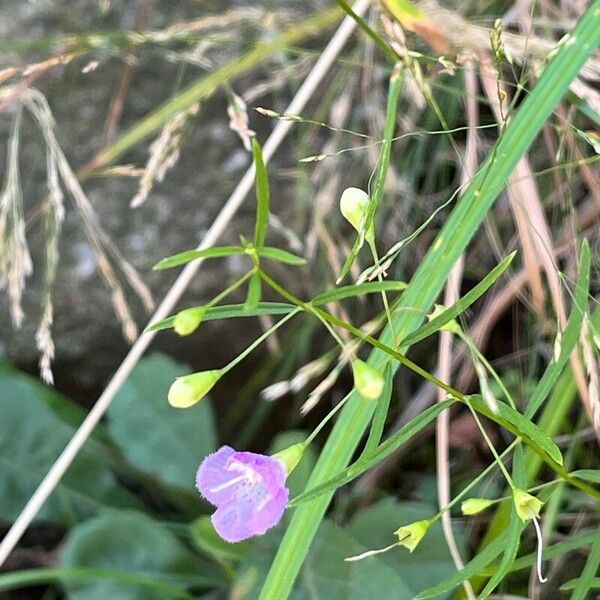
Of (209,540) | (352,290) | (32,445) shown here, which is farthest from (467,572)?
(32,445)

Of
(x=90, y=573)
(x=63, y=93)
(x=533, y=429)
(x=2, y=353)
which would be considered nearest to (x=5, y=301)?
(x=2, y=353)

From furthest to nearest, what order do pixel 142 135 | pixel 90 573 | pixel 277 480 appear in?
1. pixel 142 135
2. pixel 90 573
3. pixel 277 480

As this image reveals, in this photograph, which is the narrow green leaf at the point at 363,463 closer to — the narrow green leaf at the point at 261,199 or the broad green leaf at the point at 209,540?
the narrow green leaf at the point at 261,199

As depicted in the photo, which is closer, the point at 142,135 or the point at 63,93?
the point at 142,135

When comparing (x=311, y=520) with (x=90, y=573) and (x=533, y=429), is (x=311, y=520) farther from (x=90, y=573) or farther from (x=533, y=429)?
(x=90, y=573)

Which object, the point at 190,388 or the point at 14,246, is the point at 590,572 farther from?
the point at 14,246

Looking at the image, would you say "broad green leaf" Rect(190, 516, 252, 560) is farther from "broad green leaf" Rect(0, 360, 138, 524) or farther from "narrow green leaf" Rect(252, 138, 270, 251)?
"narrow green leaf" Rect(252, 138, 270, 251)

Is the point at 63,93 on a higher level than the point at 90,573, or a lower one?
higher
